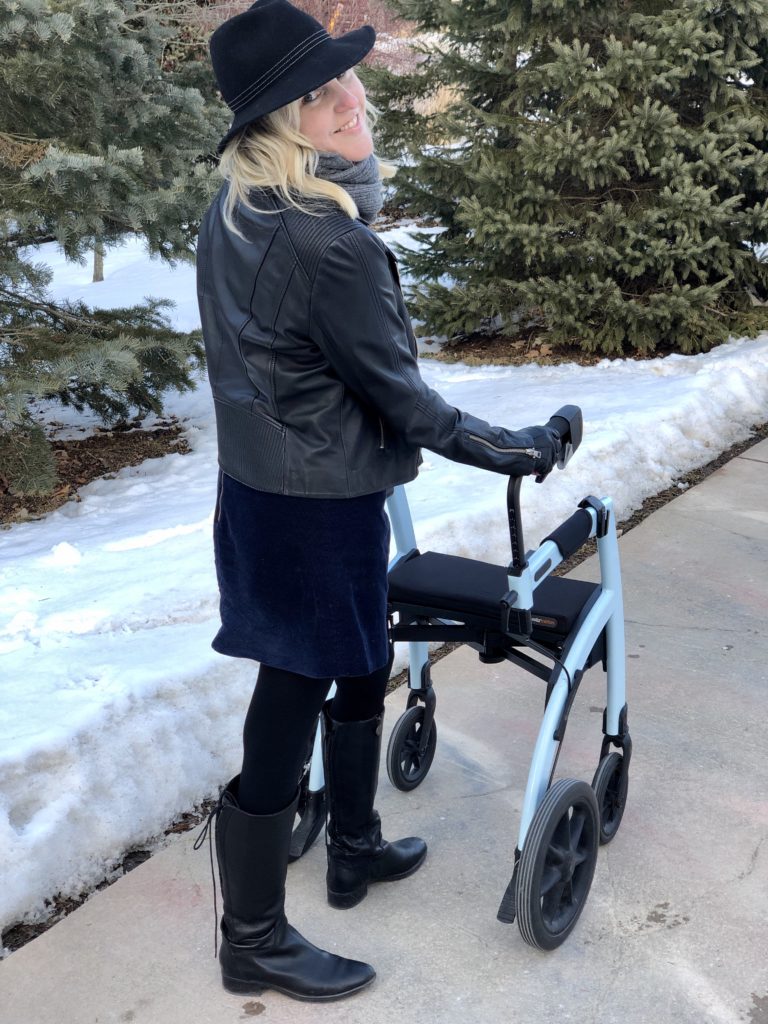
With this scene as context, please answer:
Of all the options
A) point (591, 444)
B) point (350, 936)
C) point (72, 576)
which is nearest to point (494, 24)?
point (591, 444)

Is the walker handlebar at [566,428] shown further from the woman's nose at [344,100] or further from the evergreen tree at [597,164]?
the evergreen tree at [597,164]

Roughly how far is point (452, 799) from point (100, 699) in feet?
3.25

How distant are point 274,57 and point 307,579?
0.91 metres

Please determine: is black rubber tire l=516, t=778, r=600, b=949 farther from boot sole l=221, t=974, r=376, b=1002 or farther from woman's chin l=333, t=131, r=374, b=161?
woman's chin l=333, t=131, r=374, b=161

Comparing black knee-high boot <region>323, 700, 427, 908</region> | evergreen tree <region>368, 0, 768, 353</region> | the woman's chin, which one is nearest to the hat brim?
the woman's chin

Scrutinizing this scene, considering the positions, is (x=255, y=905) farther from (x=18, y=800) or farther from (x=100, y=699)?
(x=100, y=699)

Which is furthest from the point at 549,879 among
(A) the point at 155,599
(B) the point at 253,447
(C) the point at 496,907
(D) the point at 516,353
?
(D) the point at 516,353

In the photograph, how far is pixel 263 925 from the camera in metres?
2.19

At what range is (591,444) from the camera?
5.22 meters

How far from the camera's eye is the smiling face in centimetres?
185

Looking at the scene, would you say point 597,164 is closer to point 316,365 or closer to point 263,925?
point 316,365

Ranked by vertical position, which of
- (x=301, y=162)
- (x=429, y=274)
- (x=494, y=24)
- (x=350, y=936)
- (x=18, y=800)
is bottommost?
(x=350, y=936)

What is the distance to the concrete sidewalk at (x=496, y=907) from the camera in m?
2.19

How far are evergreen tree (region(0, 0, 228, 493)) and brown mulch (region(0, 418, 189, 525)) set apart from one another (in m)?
0.15
